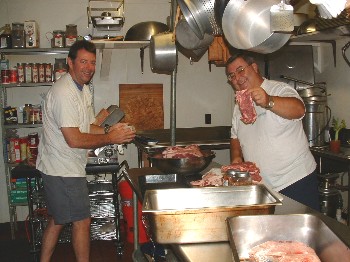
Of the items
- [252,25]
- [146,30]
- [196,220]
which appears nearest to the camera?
[196,220]

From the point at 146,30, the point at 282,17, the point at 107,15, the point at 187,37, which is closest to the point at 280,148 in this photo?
the point at 282,17

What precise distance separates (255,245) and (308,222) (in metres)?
0.21

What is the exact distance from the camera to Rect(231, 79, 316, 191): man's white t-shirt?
263 cm

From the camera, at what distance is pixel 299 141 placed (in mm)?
2656

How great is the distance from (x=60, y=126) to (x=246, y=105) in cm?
145

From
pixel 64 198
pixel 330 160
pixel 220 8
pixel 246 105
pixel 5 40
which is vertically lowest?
pixel 64 198

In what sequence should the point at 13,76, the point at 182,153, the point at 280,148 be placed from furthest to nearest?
the point at 13,76
the point at 182,153
the point at 280,148

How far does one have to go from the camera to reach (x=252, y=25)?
6.40 feet

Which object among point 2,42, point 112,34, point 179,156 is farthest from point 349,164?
point 2,42

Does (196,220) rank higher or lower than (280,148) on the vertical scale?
lower

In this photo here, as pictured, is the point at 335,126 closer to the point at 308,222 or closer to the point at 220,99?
the point at 220,99

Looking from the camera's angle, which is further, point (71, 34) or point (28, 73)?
point (71, 34)

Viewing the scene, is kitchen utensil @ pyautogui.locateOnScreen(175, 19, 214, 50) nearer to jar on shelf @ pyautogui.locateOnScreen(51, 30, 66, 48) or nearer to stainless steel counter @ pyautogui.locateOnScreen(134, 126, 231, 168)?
stainless steel counter @ pyautogui.locateOnScreen(134, 126, 231, 168)

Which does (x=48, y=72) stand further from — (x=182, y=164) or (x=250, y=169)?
(x=250, y=169)
